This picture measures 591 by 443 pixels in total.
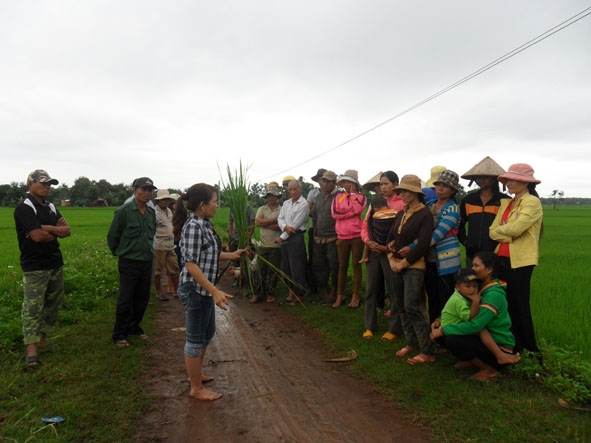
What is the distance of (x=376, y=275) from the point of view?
195 inches

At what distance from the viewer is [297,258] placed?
6.70 meters

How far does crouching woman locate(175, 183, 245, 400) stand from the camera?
3.37 m

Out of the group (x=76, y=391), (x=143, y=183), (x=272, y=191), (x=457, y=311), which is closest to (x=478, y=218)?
(x=457, y=311)

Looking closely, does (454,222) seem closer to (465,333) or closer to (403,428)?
(465,333)

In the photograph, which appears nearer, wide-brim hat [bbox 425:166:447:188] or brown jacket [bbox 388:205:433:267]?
brown jacket [bbox 388:205:433:267]

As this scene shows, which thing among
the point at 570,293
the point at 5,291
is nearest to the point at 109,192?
the point at 5,291

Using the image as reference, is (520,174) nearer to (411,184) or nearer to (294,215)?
(411,184)

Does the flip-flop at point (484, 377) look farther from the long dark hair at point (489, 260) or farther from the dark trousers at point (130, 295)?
the dark trousers at point (130, 295)

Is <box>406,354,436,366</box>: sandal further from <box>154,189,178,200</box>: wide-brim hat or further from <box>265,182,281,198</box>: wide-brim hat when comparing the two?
<box>154,189,178,200</box>: wide-brim hat

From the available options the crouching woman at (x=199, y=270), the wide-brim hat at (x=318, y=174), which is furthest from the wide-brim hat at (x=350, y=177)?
the crouching woman at (x=199, y=270)

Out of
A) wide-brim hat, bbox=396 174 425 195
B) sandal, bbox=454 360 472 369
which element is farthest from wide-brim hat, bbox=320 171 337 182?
sandal, bbox=454 360 472 369

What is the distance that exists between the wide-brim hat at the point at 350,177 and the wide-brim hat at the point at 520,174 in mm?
2407

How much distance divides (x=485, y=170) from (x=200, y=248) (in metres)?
2.91

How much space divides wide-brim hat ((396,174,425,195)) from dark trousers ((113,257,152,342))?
121 inches
